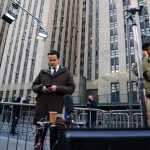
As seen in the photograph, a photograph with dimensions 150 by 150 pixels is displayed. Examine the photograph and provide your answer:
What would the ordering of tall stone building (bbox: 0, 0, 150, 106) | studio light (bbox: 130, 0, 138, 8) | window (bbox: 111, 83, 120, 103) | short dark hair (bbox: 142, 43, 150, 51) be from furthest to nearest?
tall stone building (bbox: 0, 0, 150, 106), window (bbox: 111, 83, 120, 103), studio light (bbox: 130, 0, 138, 8), short dark hair (bbox: 142, 43, 150, 51)

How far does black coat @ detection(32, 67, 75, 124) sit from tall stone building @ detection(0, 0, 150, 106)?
28523 mm

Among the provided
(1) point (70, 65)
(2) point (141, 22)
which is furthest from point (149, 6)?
(1) point (70, 65)

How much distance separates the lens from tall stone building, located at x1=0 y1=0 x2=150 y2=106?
121ft

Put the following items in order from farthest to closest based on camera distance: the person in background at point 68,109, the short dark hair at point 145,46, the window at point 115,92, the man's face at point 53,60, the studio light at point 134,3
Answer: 1. the window at point 115,92
2. the studio light at point 134,3
3. the short dark hair at point 145,46
4. the man's face at point 53,60
5. the person in background at point 68,109

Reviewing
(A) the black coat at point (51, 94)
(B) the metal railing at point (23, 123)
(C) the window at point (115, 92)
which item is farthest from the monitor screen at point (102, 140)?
(C) the window at point (115, 92)

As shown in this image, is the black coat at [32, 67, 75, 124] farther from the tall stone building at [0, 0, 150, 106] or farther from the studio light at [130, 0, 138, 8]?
the tall stone building at [0, 0, 150, 106]

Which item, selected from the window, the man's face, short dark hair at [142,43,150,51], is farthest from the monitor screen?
the window

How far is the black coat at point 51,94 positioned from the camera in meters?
4.03

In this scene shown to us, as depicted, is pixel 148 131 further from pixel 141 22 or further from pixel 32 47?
pixel 32 47

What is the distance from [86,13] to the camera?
6494 centimetres

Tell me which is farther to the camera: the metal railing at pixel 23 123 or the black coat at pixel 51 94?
the metal railing at pixel 23 123

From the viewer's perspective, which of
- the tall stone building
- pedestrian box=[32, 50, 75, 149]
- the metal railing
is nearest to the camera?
pedestrian box=[32, 50, 75, 149]

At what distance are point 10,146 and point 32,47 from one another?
45589 mm

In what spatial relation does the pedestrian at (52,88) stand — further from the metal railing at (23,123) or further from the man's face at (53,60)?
the metal railing at (23,123)
